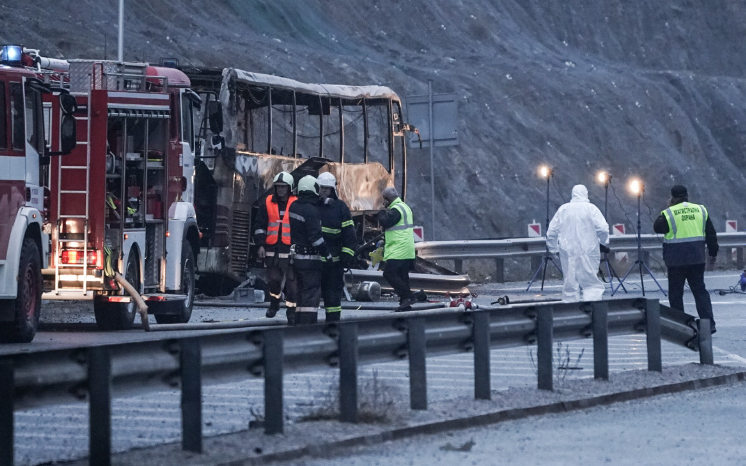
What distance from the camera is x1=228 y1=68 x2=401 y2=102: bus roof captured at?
2383 cm

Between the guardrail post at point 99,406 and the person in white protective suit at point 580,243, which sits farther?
the person in white protective suit at point 580,243

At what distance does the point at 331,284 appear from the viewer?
15328mm

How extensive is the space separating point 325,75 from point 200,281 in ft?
74.2

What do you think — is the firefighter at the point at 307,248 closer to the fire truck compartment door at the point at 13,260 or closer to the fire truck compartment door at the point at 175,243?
the fire truck compartment door at the point at 13,260

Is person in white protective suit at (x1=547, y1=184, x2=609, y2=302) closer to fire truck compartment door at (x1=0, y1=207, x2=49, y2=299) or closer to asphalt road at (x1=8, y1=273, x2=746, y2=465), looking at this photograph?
asphalt road at (x1=8, y1=273, x2=746, y2=465)

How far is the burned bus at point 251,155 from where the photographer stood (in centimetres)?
2300

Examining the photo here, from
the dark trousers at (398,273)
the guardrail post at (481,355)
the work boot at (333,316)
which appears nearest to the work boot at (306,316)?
the work boot at (333,316)

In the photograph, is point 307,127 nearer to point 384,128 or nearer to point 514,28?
point 384,128

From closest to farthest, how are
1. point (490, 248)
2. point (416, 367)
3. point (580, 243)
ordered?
point (416, 367) < point (580, 243) < point (490, 248)

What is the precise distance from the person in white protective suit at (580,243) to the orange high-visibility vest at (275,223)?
3.12 meters

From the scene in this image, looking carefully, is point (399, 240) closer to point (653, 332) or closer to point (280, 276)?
point (280, 276)

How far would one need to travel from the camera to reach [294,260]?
15000mm

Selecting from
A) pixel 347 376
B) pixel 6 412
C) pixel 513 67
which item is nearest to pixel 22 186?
pixel 347 376

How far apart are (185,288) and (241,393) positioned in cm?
815
